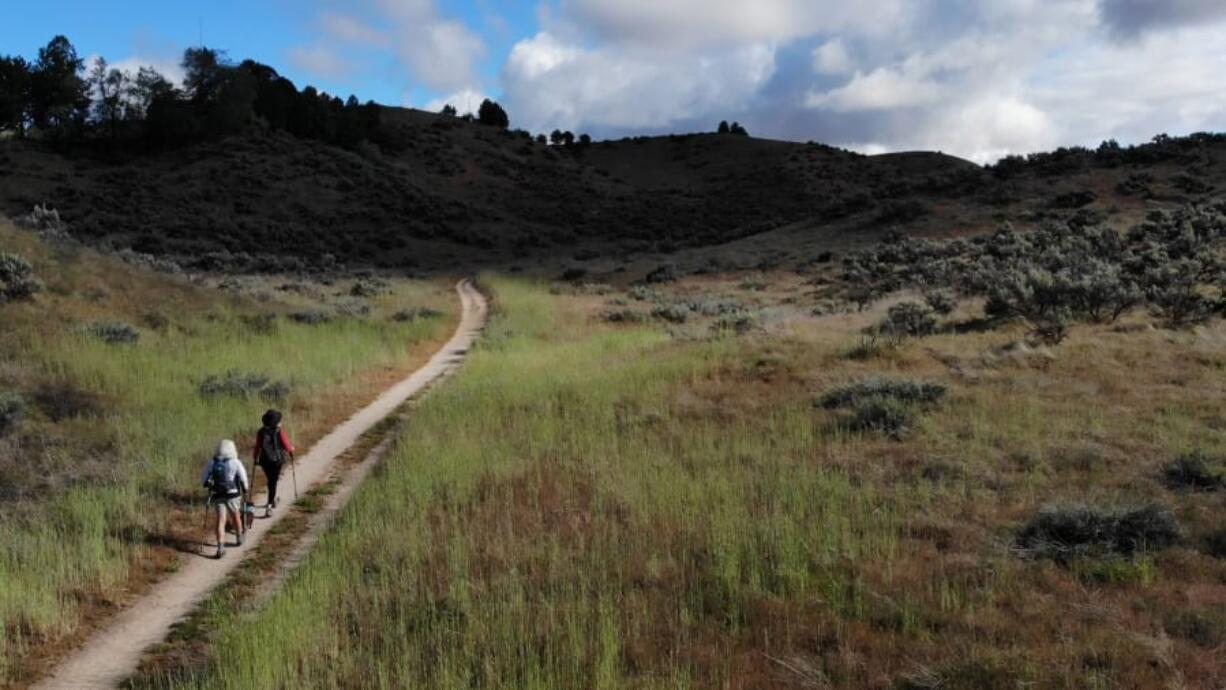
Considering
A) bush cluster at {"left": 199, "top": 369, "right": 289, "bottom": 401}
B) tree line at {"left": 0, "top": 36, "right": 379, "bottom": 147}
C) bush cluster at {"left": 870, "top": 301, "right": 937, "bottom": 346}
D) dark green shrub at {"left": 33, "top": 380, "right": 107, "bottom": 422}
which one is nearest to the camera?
dark green shrub at {"left": 33, "top": 380, "right": 107, "bottom": 422}

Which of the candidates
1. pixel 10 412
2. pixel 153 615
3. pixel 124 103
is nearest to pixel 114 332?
pixel 10 412

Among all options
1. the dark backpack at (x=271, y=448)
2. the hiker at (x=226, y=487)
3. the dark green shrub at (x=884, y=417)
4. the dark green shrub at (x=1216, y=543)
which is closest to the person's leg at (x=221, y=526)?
the hiker at (x=226, y=487)

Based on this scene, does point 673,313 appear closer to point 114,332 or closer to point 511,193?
point 114,332

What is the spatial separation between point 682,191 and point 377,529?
9461cm

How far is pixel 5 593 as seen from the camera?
6.87 meters

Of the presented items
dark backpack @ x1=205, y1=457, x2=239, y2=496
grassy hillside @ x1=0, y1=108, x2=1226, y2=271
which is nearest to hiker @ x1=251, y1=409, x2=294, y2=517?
dark backpack @ x1=205, y1=457, x2=239, y2=496

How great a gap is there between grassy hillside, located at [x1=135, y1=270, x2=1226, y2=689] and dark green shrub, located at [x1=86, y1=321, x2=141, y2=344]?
927 centimetres

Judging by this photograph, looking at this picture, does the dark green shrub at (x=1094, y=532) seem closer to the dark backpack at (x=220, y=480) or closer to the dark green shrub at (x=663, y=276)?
the dark backpack at (x=220, y=480)

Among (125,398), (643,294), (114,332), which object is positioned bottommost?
(125,398)

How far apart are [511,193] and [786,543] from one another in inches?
3430

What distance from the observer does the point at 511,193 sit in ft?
300

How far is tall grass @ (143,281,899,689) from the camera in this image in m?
5.84

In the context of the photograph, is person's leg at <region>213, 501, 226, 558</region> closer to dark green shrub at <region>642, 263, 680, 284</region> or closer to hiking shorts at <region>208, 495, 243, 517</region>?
hiking shorts at <region>208, 495, 243, 517</region>

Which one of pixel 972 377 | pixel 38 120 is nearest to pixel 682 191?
pixel 38 120
